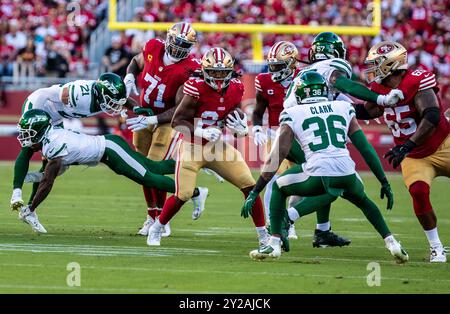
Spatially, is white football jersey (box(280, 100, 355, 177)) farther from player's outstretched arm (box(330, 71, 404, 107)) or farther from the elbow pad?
the elbow pad

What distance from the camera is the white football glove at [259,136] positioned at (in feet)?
33.5

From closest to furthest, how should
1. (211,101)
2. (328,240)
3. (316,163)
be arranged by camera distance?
(316,163) → (211,101) → (328,240)

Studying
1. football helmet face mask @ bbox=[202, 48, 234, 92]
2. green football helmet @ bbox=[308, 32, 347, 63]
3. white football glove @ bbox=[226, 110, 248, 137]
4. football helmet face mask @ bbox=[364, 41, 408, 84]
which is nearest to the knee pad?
football helmet face mask @ bbox=[364, 41, 408, 84]

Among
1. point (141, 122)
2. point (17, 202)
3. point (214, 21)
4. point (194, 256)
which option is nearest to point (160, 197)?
point (141, 122)

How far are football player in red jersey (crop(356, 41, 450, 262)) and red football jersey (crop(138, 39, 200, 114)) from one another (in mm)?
2259

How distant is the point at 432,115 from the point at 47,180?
11.3 ft

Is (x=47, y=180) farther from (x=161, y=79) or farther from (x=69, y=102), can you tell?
(x=161, y=79)

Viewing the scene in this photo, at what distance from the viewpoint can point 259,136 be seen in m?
10.2

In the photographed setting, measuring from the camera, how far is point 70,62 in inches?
867

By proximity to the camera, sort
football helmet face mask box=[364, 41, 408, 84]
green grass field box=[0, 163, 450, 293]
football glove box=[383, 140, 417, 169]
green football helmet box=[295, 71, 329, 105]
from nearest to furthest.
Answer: green grass field box=[0, 163, 450, 293], green football helmet box=[295, 71, 329, 105], football glove box=[383, 140, 417, 169], football helmet face mask box=[364, 41, 408, 84]

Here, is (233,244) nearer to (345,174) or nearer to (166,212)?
(166,212)

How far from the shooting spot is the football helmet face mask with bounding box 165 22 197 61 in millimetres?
10336
